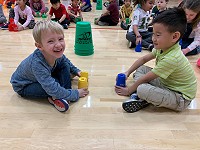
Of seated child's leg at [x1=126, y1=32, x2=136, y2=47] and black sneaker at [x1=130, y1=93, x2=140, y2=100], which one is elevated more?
seated child's leg at [x1=126, y1=32, x2=136, y2=47]

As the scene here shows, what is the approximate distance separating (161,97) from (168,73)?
0.13 m

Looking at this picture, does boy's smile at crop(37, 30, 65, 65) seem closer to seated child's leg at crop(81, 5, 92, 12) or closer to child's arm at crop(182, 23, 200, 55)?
child's arm at crop(182, 23, 200, 55)

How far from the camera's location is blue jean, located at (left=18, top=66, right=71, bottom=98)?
1303 millimetres

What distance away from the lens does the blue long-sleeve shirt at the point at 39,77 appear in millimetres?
1199

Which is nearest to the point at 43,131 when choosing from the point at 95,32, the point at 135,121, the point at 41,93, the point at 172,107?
the point at 41,93

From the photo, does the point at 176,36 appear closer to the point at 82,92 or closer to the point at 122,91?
the point at 122,91

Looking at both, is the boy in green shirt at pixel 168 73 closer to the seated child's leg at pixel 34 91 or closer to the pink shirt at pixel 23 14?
the seated child's leg at pixel 34 91

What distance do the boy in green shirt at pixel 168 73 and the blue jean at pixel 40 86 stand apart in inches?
14.7

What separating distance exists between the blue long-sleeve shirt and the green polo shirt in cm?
48

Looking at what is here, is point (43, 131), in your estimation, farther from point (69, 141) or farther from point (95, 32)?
point (95, 32)

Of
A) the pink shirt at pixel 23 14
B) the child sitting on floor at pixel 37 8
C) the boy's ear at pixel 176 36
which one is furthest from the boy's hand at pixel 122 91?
the child sitting on floor at pixel 37 8

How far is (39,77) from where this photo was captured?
1.20 metres

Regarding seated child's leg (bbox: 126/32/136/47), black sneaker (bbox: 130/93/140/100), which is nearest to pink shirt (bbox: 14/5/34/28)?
seated child's leg (bbox: 126/32/136/47)

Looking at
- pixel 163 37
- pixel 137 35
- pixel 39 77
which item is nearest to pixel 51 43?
pixel 39 77
